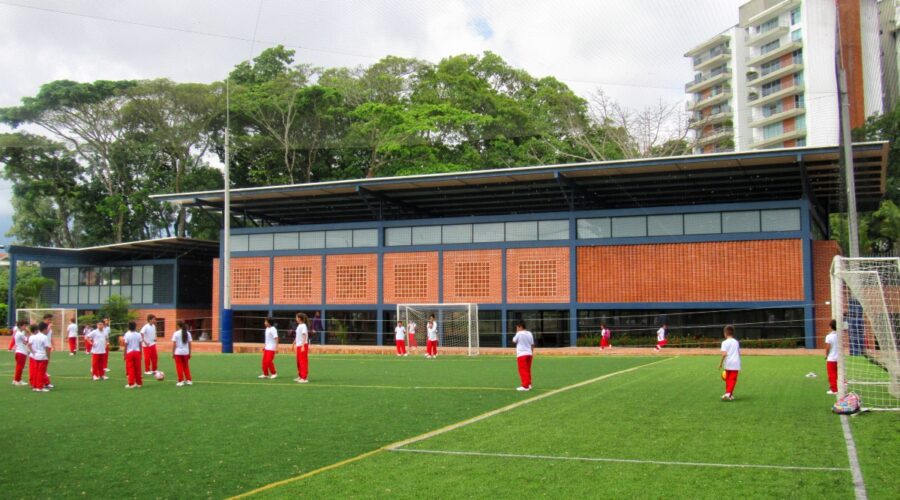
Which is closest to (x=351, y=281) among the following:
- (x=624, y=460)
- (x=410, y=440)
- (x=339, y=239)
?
(x=339, y=239)

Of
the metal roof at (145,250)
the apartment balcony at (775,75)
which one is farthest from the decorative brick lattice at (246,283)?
the apartment balcony at (775,75)

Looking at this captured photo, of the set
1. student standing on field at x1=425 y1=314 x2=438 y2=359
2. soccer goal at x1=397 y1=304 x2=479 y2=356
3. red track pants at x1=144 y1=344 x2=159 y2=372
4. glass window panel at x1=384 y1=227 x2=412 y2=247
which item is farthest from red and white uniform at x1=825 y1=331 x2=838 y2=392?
glass window panel at x1=384 y1=227 x2=412 y2=247

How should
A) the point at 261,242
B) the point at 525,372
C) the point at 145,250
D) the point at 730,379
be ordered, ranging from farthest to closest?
1. the point at 145,250
2. the point at 261,242
3. the point at 525,372
4. the point at 730,379

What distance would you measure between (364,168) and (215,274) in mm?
15806

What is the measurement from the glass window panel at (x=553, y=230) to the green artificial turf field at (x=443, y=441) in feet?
71.2

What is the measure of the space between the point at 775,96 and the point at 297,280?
5208cm

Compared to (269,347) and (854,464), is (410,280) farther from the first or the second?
(854,464)

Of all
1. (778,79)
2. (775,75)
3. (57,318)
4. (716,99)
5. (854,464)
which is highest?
(716,99)

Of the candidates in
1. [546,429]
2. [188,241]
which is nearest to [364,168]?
[188,241]

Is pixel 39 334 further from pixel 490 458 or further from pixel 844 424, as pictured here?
pixel 844 424

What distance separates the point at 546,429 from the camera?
1178 centimetres

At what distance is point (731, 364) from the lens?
15.0 meters

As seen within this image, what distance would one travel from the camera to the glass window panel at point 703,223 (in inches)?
1475

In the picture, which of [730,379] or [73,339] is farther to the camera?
[73,339]
